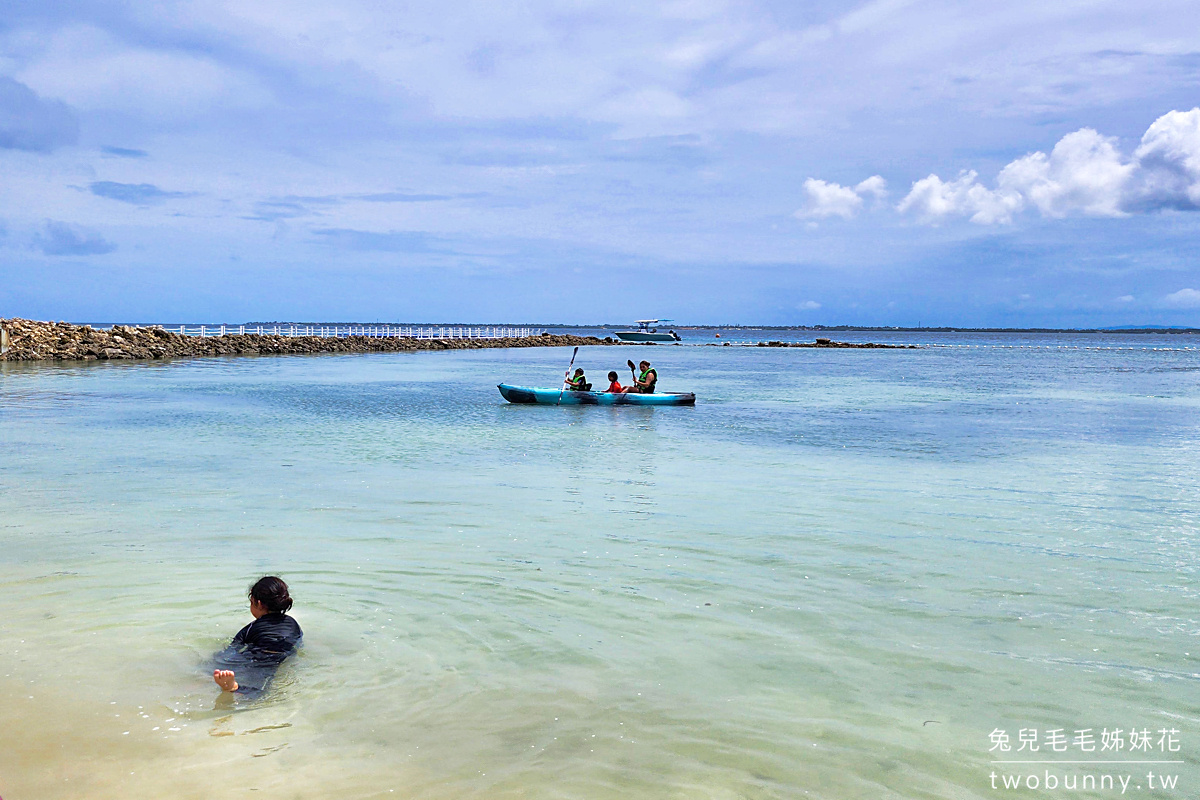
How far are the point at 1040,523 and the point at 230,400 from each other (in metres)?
25.6

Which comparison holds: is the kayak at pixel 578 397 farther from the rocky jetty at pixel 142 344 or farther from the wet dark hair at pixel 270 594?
the rocky jetty at pixel 142 344

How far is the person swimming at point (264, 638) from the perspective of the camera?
21.7 feet

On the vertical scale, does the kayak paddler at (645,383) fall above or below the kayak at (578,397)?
above

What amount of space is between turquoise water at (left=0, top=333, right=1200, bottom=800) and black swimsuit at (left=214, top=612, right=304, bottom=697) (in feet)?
0.74

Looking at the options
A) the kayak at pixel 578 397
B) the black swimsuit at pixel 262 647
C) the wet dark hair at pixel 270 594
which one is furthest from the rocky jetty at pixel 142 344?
the wet dark hair at pixel 270 594

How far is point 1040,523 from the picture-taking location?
12500 mm

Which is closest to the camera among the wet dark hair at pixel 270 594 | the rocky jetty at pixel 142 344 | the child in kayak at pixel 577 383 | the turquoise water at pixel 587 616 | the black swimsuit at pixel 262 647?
the turquoise water at pixel 587 616

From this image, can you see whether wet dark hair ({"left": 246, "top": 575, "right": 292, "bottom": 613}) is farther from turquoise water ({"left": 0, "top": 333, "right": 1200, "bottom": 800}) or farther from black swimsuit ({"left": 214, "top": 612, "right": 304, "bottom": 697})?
turquoise water ({"left": 0, "top": 333, "right": 1200, "bottom": 800})

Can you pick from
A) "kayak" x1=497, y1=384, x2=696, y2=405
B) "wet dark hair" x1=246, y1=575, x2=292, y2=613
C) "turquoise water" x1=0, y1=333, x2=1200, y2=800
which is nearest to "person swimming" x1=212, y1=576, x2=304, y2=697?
"wet dark hair" x1=246, y1=575, x2=292, y2=613

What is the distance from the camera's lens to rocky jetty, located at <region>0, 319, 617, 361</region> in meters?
49.2

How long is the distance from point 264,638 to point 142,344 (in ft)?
187

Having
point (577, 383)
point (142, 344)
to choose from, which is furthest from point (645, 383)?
point (142, 344)

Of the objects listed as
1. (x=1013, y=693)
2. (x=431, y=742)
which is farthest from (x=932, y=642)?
(x=431, y=742)

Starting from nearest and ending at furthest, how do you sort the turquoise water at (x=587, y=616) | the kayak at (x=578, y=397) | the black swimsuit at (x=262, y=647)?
the turquoise water at (x=587, y=616) < the black swimsuit at (x=262, y=647) < the kayak at (x=578, y=397)
